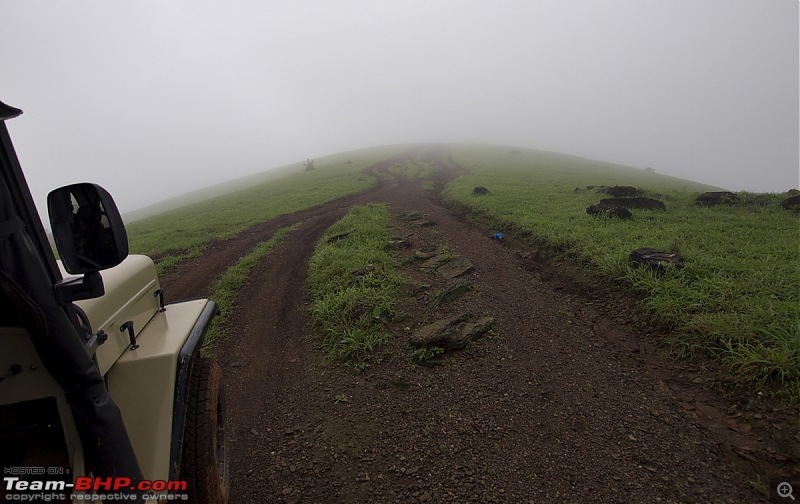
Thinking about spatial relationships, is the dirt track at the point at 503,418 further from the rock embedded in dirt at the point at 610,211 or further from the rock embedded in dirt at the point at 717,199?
the rock embedded in dirt at the point at 717,199

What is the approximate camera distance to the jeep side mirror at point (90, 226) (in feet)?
6.31

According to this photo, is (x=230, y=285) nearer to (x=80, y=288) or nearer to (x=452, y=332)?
(x=452, y=332)

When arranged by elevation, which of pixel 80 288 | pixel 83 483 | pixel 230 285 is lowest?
pixel 230 285

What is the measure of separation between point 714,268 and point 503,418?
17.3 ft

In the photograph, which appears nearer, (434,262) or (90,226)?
(90,226)

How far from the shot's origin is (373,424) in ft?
14.7

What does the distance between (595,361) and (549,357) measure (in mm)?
636

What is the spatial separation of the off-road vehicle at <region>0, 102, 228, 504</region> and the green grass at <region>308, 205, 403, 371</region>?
3127 millimetres

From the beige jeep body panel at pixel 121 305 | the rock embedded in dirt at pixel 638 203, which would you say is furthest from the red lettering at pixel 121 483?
the rock embedded in dirt at pixel 638 203

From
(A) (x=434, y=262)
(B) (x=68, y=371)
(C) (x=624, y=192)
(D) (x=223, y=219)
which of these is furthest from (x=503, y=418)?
(D) (x=223, y=219)

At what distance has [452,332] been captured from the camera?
19.0ft

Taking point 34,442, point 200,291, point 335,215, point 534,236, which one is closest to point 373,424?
point 34,442

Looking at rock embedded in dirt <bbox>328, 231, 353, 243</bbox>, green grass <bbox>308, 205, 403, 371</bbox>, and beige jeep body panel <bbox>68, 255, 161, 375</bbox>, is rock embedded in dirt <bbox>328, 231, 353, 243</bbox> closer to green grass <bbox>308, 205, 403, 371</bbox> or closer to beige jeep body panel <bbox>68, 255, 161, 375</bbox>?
green grass <bbox>308, 205, 403, 371</bbox>

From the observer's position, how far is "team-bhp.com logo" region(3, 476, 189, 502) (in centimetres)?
198
